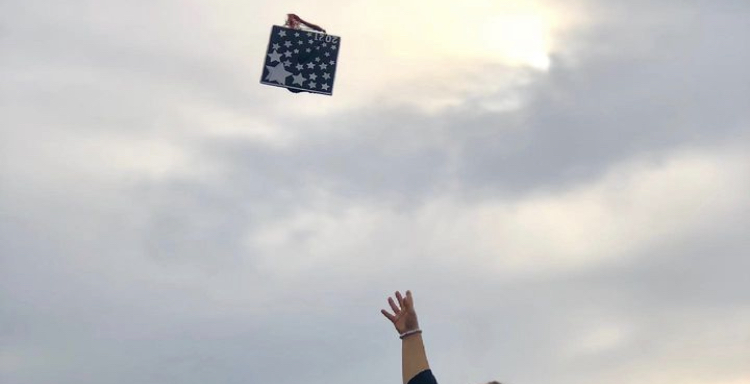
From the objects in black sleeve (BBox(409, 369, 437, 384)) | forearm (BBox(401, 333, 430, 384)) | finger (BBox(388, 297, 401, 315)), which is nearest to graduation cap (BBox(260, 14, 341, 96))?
finger (BBox(388, 297, 401, 315))

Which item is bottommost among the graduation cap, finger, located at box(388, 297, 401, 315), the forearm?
the forearm

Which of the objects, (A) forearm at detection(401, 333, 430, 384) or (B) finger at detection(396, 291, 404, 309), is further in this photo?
(B) finger at detection(396, 291, 404, 309)

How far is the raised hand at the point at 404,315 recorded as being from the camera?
30.5ft

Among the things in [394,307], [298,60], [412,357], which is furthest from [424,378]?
[298,60]

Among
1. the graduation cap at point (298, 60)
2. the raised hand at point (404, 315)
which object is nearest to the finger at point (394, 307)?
the raised hand at point (404, 315)

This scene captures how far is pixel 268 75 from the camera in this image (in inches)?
648

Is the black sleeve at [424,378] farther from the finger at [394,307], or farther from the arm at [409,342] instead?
the finger at [394,307]

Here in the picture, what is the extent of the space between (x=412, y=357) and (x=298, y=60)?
9.13 m

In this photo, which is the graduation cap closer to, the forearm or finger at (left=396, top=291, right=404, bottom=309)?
finger at (left=396, top=291, right=404, bottom=309)

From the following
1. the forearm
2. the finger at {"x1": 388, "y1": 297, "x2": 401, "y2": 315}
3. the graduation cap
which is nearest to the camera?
the forearm

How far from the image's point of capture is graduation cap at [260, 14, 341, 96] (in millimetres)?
16531

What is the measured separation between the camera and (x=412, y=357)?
8.91 m

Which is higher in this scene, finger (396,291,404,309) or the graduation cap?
the graduation cap

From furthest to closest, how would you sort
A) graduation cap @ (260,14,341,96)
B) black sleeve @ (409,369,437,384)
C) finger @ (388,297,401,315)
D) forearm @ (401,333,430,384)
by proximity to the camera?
graduation cap @ (260,14,341,96) < finger @ (388,297,401,315) < forearm @ (401,333,430,384) < black sleeve @ (409,369,437,384)
